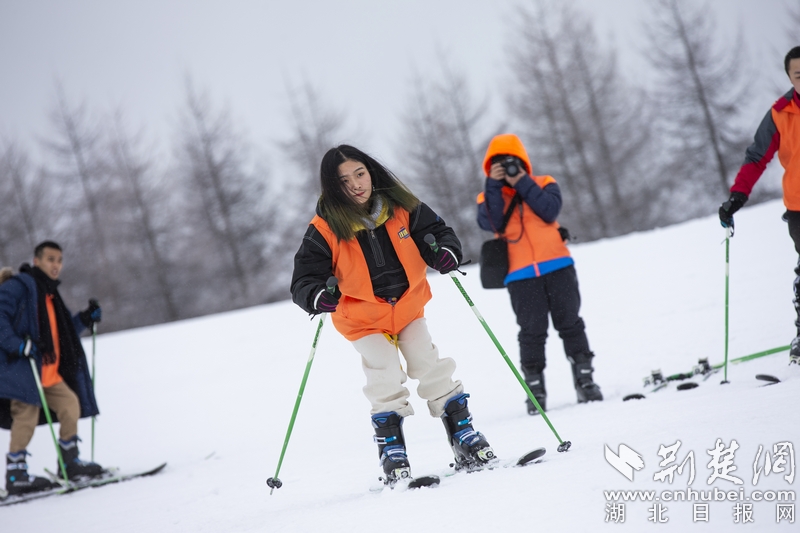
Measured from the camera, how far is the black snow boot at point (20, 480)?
17.0 feet

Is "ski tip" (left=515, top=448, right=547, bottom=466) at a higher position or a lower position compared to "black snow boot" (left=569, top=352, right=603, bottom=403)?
higher

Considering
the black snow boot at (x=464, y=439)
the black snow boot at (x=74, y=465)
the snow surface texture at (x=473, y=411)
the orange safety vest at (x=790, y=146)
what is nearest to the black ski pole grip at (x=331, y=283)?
the black snow boot at (x=464, y=439)

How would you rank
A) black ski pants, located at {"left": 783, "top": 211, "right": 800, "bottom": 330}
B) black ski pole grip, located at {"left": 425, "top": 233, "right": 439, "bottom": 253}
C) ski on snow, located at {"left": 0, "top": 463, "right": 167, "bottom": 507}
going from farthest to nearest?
ski on snow, located at {"left": 0, "top": 463, "right": 167, "bottom": 507} → black ski pants, located at {"left": 783, "top": 211, "right": 800, "bottom": 330} → black ski pole grip, located at {"left": 425, "top": 233, "right": 439, "bottom": 253}

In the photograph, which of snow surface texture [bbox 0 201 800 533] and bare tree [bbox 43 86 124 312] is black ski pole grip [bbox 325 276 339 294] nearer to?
snow surface texture [bbox 0 201 800 533]

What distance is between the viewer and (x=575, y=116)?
66.6 ft

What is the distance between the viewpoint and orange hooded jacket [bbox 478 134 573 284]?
4.71m

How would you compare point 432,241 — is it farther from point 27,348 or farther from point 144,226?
point 144,226

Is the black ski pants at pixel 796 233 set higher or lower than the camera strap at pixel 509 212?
lower

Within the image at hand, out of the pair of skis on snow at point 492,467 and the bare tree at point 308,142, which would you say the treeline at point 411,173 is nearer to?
the bare tree at point 308,142

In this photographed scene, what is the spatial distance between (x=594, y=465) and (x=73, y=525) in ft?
10.3

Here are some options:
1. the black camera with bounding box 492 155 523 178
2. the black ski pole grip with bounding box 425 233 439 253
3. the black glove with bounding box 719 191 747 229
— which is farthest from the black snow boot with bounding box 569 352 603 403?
the black ski pole grip with bounding box 425 233 439 253

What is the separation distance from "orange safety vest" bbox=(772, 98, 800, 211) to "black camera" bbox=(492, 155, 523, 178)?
1677 mm

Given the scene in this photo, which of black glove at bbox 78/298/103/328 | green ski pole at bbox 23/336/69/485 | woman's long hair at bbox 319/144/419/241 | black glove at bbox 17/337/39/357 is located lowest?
green ski pole at bbox 23/336/69/485

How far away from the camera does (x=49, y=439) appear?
7473 mm
